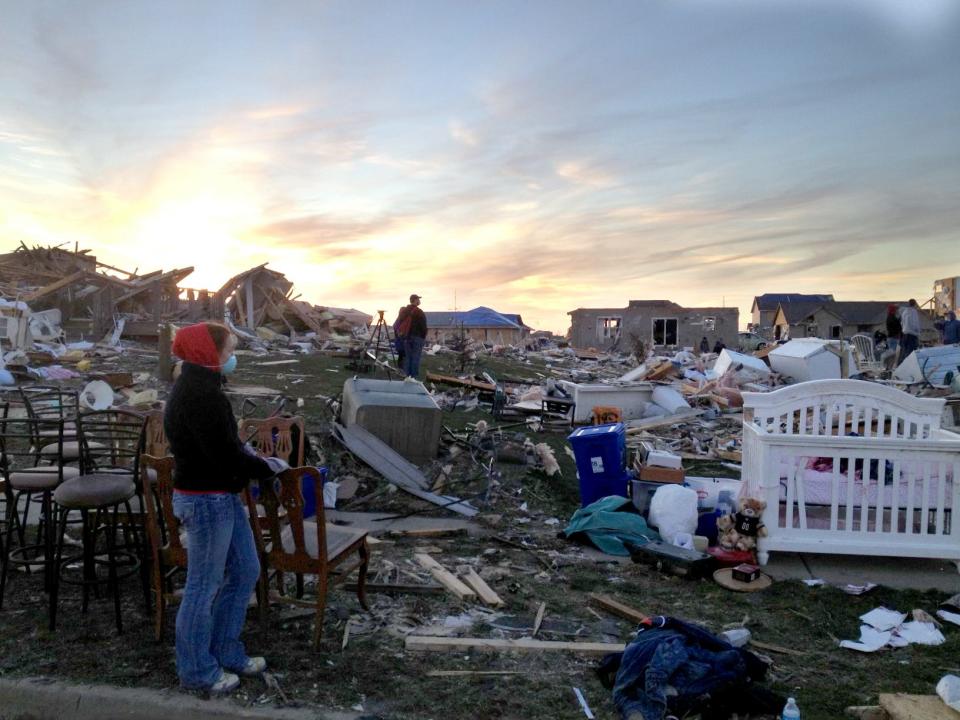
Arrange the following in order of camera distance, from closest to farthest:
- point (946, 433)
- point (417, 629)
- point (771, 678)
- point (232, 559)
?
point (232, 559), point (771, 678), point (417, 629), point (946, 433)

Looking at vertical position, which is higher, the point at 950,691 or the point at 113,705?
the point at 950,691

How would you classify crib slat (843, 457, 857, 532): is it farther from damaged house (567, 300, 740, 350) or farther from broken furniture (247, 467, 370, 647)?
damaged house (567, 300, 740, 350)

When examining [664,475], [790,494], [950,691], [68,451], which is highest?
[68,451]

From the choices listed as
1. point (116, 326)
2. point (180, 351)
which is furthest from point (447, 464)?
point (116, 326)

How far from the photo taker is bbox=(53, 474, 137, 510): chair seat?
426 cm

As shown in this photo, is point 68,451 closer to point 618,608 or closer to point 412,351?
point 618,608

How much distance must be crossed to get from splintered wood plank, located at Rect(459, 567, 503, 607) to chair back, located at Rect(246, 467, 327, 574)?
4.58ft

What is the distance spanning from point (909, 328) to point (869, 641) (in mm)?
17638

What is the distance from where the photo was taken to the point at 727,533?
20.3ft

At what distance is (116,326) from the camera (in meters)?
24.2

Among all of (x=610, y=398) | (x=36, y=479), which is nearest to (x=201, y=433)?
(x=36, y=479)

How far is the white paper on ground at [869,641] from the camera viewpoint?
15.0ft

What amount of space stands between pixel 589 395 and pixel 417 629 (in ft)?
35.5

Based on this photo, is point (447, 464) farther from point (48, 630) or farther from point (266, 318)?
point (266, 318)
